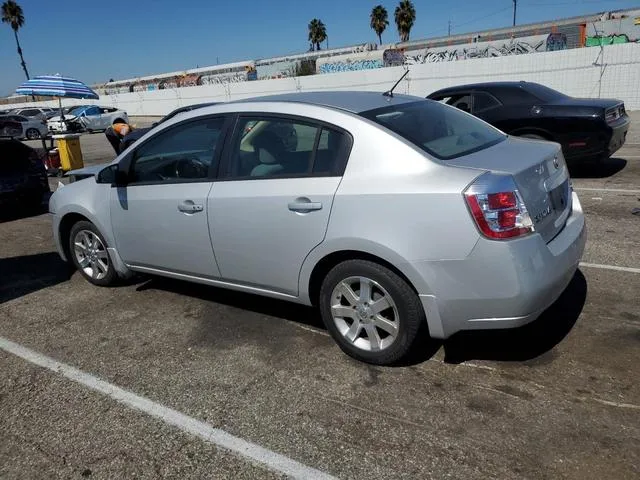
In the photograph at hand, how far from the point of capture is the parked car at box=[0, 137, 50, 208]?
8617mm

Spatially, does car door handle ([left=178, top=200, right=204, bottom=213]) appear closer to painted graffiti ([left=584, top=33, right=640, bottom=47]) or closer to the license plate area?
the license plate area

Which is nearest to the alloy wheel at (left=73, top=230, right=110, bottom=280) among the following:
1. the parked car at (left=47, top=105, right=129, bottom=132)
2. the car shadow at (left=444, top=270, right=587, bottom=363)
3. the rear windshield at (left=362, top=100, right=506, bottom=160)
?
the rear windshield at (left=362, top=100, right=506, bottom=160)

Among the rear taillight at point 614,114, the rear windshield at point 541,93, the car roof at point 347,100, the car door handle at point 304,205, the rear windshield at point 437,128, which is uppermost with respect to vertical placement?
the car roof at point 347,100

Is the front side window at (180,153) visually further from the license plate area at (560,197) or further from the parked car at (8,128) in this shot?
the parked car at (8,128)

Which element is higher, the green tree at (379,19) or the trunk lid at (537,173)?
the green tree at (379,19)

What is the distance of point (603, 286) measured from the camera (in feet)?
14.5

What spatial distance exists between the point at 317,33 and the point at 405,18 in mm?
17384

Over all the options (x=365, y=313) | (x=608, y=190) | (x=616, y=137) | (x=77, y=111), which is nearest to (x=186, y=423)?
(x=365, y=313)

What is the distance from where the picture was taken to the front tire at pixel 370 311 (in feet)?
10.3

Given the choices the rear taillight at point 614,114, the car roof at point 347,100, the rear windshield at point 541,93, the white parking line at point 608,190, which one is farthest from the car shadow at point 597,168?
the car roof at point 347,100

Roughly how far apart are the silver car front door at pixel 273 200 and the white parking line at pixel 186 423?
1.07 m

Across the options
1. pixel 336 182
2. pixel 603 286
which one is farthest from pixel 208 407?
pixel 603 286

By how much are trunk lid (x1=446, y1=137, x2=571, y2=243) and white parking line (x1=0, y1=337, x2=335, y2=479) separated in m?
1.79

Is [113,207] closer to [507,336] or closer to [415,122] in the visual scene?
[415,122]
